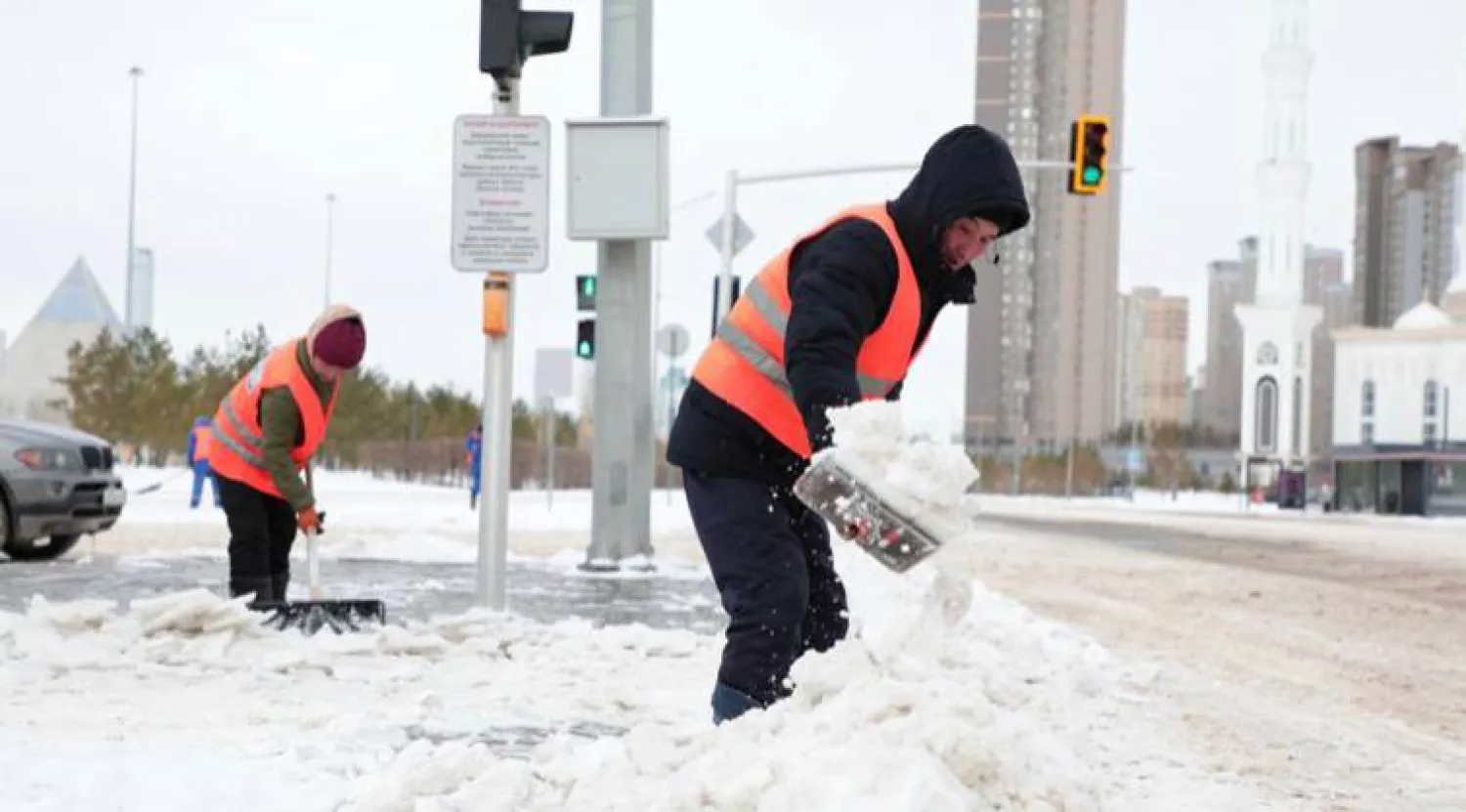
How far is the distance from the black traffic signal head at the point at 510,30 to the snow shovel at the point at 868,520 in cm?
557

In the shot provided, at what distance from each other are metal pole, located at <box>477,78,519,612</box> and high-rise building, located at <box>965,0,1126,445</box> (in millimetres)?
105814

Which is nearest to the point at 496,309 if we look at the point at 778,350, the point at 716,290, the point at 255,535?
the point at 255,535

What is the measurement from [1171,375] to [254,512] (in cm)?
15977

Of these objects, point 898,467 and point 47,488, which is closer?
point 898,467

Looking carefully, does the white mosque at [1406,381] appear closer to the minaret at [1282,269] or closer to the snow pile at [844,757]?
the minaret at [1282,269]

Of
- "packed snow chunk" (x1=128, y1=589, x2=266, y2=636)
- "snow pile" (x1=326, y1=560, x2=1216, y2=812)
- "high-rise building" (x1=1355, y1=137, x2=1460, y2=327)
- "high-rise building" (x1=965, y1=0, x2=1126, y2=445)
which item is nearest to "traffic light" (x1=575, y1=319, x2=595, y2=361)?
"packed snow chunk" (x1=128, y1=589, x2=266, y2=636)

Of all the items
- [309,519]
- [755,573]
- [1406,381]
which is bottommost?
[309,519]

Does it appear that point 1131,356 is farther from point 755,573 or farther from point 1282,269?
point 755,573

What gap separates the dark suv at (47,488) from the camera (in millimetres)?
12102

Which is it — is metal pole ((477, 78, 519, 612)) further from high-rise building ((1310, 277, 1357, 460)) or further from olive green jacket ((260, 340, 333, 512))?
high-rise building ((1310, 277, 1357, 460))

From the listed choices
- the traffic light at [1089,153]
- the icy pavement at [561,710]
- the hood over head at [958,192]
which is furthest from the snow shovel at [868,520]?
the traffic light at [1089,153]

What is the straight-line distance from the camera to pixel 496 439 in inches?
334

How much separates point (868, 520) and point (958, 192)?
90cm

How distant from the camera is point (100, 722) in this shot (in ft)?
17.1
